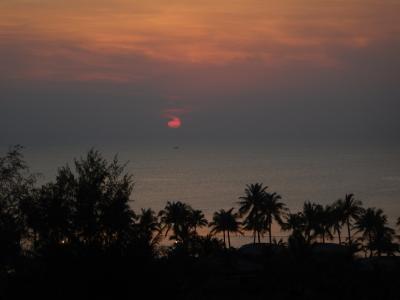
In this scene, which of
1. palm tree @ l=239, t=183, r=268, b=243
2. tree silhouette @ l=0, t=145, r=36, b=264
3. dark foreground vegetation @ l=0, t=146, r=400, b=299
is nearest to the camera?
dark foreground vegetation @ l=0, t=146, r=400, b=299

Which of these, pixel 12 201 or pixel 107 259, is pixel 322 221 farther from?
pixel 107 259

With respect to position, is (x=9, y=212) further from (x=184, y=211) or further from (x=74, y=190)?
(x=184, y=211)

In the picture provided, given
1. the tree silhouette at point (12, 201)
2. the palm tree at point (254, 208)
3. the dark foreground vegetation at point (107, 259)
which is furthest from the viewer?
the palm tree at point (254, 208)

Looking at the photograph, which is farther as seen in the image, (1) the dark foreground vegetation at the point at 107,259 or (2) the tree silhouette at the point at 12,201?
(2) the tree silhouette at the point at 12,201

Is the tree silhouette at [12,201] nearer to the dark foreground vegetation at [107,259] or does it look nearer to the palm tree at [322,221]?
the dark foreground vegetation at [107,259]

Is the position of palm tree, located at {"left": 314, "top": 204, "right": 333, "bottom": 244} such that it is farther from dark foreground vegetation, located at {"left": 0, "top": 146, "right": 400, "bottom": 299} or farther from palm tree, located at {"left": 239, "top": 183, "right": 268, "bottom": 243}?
dark foreground vegetation, located at {"left": 0, "top": 146, "right": 400, "bottom": 299}

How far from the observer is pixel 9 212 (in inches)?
961

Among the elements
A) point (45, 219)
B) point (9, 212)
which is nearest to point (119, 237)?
point (45, 219)

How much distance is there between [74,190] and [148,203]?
13420 cm

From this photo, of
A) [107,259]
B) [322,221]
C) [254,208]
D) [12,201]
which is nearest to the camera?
[107,259]

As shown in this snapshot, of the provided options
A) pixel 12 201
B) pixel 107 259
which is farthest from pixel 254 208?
pixel 107 259

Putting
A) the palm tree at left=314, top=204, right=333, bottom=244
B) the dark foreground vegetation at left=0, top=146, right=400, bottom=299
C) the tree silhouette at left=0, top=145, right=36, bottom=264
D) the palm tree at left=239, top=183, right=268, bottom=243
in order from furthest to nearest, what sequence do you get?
the palm tree at left=239, top=183, right=268, bottom=243, the palm tree at left=314, top=204, right=333, bottom=244, the tree silhouette at left=0, top=145, right=36, bottom=264, the dark foreground vegetation at left=0, top=146, right=400, bottom=299

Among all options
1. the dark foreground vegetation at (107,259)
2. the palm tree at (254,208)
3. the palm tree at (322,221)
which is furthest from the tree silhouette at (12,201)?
the palm tree at (254,208)

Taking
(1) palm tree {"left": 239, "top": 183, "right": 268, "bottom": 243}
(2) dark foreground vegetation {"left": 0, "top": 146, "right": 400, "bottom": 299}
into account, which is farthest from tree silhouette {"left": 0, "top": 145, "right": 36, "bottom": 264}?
(1) palm tree {"left": 239, "top": 183, "right": 268, "bottom": 243}
